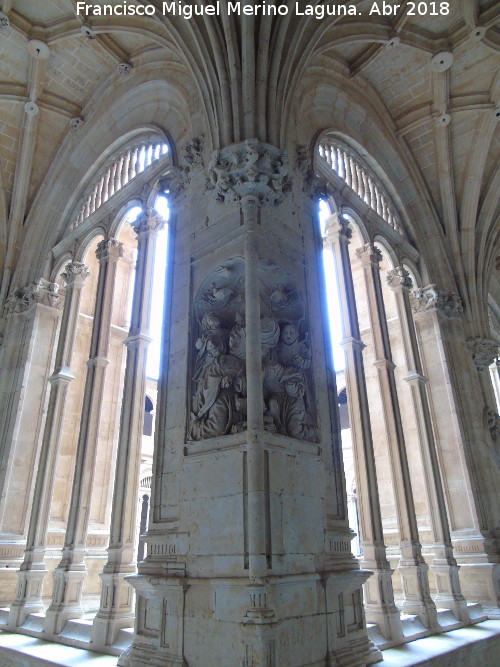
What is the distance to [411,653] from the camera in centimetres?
610

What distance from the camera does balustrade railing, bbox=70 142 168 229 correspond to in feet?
34.1

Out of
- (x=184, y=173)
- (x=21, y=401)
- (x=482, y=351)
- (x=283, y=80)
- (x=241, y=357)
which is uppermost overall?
(x=283, y=80)

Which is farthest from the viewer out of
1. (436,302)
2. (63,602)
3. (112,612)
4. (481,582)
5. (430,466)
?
(436,302)

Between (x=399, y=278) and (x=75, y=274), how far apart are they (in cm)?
655

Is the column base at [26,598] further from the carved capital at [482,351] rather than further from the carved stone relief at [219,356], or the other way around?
the carved capital at [482,351]

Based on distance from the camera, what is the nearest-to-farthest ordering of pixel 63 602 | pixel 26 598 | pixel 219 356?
pixel 219 356, pixel 63 602, pixel 26 598

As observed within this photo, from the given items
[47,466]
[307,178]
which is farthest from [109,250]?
[307,178]

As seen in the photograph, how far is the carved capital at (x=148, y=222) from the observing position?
8.97 m

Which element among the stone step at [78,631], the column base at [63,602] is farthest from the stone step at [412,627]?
the column base at [63,602]

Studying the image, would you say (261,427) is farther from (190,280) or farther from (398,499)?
(398,499)

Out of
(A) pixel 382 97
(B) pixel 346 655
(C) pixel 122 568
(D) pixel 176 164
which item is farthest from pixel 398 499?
(A) pixel 382 97

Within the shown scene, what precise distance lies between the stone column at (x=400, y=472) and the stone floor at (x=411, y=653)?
531 millimetres

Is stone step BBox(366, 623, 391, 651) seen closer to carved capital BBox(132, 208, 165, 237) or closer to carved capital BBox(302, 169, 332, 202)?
carved capital BBox(302, 169, 332, 202)

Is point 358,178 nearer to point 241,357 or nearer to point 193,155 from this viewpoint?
point 193,155
